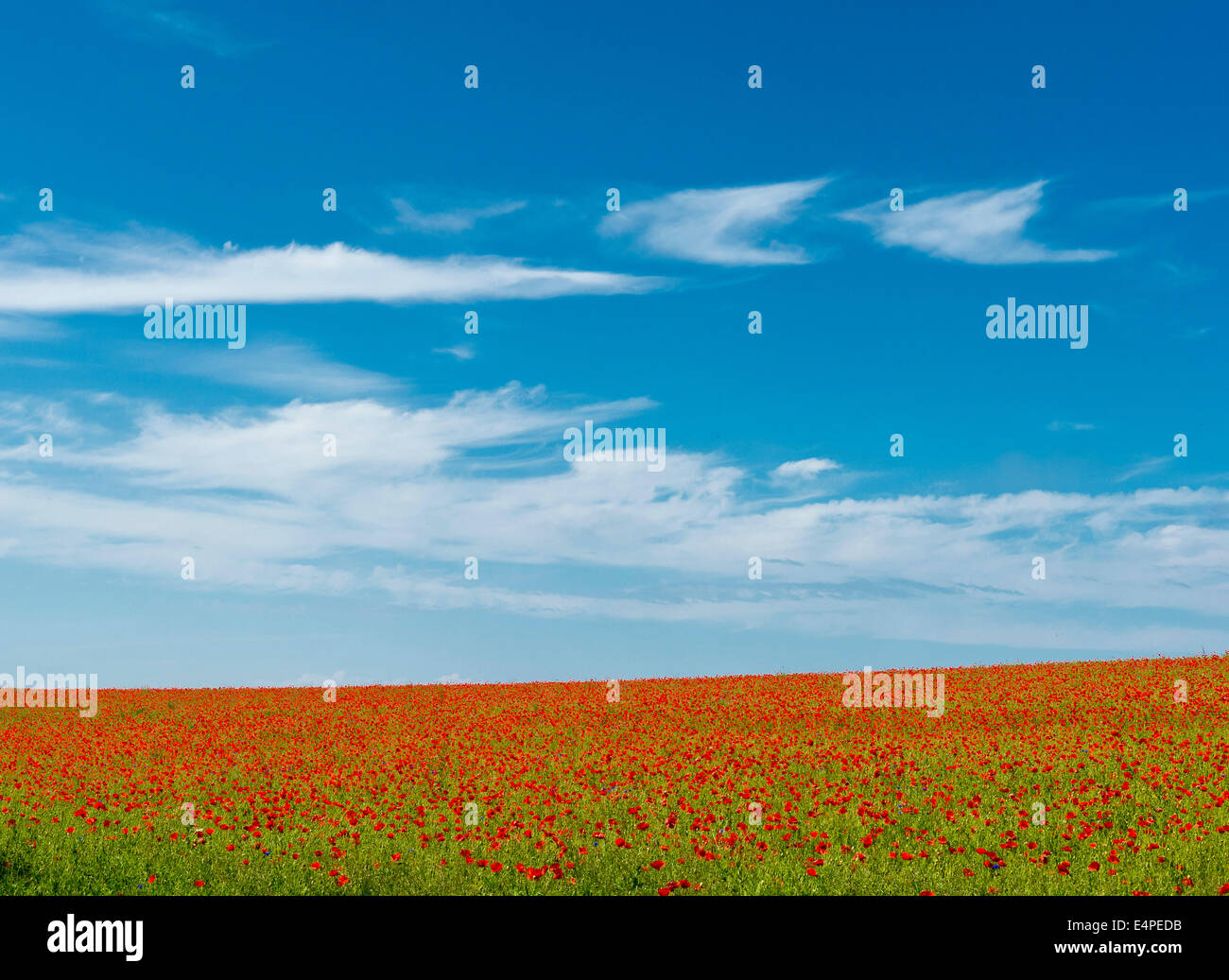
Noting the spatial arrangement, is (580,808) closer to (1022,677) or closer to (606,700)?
(606,700)

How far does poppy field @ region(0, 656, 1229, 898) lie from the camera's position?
12.9 metres

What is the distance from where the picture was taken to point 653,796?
55.3ft

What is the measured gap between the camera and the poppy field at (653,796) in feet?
42.3
